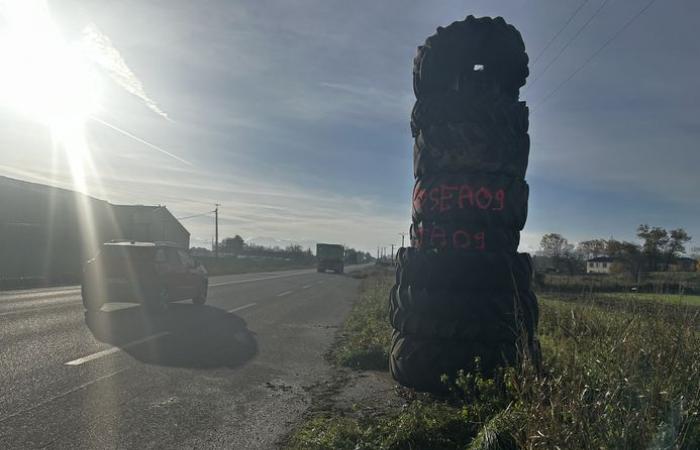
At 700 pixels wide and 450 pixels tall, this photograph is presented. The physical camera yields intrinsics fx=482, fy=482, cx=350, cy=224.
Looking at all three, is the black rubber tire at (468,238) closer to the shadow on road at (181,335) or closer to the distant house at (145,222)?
the shadow on road at (181,335)

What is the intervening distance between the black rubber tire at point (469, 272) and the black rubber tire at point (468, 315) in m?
0.07

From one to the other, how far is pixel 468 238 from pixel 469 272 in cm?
36

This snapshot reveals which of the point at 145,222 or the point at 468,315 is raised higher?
the point at 145,222

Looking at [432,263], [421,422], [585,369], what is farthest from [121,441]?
[585,369]

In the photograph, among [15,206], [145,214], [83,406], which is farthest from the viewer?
[145,214]

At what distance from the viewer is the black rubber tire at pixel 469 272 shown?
4793 mm

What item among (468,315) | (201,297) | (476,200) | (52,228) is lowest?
(201,297)

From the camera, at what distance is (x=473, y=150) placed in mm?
4941

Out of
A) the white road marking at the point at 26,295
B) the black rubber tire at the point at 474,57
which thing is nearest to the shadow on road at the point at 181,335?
the black rubber tire at the point at 474,57

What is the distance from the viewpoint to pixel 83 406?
468cm

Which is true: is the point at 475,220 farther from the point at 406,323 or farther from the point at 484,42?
the point at 484,42

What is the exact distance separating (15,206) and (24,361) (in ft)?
125

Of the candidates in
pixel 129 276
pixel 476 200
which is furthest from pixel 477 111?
pixel 129 276

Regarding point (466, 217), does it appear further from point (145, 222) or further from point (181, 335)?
point (145, 222)
